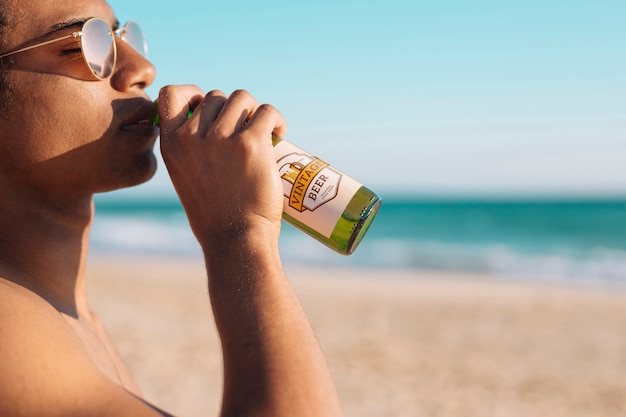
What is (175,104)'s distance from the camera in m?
1.64

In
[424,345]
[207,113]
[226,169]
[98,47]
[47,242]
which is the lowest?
[424,345]

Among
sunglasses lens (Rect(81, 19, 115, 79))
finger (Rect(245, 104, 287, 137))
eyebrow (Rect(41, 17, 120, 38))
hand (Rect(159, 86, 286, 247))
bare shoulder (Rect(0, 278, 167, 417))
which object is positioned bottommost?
bare shoulder (Rect(0, 278, 167, 417))

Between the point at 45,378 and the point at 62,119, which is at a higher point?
the point at 62,119

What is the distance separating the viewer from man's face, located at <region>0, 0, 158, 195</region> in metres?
1.79

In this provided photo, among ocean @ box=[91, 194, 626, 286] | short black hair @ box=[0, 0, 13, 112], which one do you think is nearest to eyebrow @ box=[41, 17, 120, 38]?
short black hair @ box=[0, 0, 13, 112]

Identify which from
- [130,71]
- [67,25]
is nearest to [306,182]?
[130,71]

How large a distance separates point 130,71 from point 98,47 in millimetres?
114

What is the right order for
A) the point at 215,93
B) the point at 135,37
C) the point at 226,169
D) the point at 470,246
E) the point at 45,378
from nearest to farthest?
the point at 45,378
the point at 226,169
the point at 215,93
the point at 135,37
the point at 470,246

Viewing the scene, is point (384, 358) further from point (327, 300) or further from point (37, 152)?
point (37, 152)

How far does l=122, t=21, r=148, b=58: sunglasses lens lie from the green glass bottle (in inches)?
28.2

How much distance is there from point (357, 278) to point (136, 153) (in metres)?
12.0

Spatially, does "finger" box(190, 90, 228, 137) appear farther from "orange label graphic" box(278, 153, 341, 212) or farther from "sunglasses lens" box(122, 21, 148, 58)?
"sunglasses lens" box(122, 21, 148, 58)

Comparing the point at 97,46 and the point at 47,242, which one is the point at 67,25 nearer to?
the point at 97,46

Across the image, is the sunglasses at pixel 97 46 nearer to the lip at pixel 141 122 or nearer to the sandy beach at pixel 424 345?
the lip at pixel 141 122
